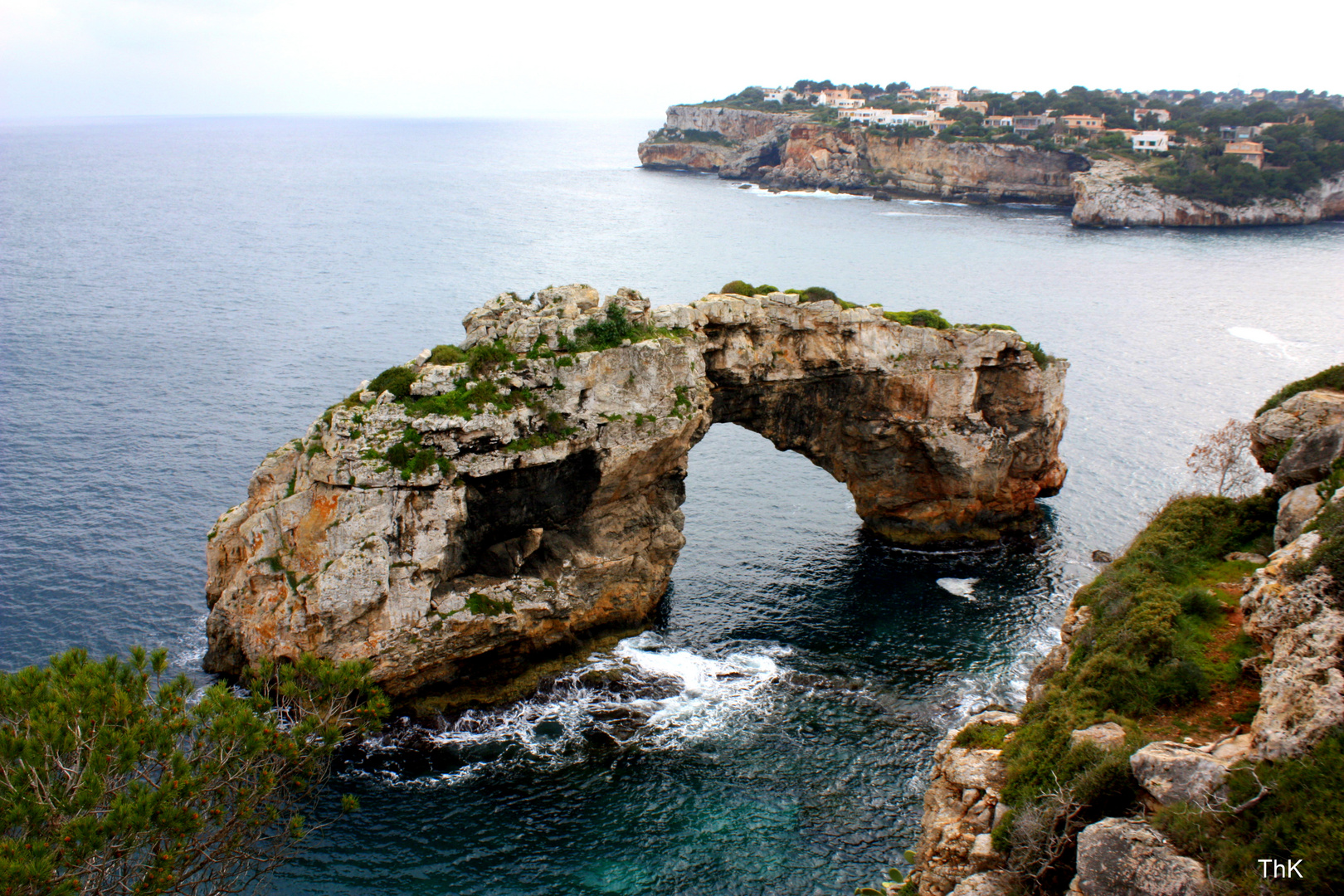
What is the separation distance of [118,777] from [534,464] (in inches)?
814

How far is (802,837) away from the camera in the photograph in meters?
32.5

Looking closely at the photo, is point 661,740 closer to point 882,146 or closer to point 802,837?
point 802,837

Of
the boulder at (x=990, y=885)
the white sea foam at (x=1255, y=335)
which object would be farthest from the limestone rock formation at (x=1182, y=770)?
the white sea foam at (x=1255, y=335)

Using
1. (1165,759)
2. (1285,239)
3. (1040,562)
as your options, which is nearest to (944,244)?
(1285,239)

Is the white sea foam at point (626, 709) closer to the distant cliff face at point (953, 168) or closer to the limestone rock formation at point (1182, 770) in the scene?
the limestone rock formation at point (1182, 770)

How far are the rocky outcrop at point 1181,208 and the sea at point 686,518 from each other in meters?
17.7

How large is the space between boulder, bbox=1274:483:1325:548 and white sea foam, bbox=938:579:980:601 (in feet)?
66.9

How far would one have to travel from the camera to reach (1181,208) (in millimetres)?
155375

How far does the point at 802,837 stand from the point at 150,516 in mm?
43237

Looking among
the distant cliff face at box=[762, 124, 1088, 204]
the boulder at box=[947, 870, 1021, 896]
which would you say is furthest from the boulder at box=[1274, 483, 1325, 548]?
the distant cliff face at box=[762, 124, 1088, 204]

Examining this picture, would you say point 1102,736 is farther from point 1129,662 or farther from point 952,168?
point 952,168

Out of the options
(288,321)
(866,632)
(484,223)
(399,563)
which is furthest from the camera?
(484,223)

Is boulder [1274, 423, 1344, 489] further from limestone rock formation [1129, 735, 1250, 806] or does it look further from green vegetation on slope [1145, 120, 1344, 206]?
green vegetation on slope [1145, 120, 1344, 206]

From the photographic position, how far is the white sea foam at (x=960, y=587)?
1949 inches
